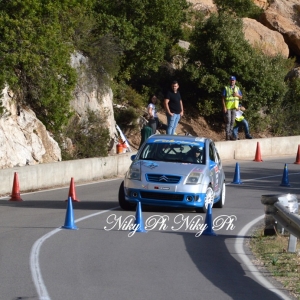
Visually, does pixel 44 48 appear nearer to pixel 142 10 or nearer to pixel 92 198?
pixel 92 198

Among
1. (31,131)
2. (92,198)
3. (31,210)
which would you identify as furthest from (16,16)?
(31,210)

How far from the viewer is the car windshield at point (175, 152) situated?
50.0 feet

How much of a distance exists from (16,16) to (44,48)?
1.28m

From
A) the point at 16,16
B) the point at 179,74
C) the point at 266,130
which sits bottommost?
the point at 266,130

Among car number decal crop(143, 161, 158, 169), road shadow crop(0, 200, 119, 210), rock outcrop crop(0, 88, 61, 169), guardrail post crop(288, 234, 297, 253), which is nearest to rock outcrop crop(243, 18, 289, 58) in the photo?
rock outcrop crop(0, 88, 61, 169)

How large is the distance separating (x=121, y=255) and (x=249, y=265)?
73.6 inches

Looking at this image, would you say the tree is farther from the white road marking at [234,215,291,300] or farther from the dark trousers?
the white road marking at [234,215,291,300]

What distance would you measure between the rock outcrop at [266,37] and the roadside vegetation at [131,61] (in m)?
5.97

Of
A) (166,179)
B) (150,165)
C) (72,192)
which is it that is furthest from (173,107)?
(166,179)

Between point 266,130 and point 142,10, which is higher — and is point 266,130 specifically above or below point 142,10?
below

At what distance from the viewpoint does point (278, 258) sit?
1047 cm

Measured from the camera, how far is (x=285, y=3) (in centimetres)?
5462

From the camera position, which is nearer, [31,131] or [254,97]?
[31,131]

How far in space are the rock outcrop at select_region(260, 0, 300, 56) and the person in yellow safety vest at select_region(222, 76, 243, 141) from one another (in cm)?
2034
